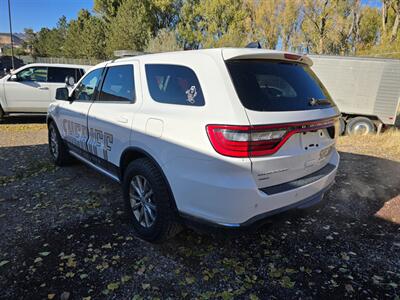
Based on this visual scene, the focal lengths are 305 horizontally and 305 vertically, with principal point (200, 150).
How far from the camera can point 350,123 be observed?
10.3 m

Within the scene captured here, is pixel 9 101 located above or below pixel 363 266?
above

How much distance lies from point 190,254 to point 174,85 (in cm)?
158

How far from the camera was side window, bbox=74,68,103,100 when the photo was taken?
4.11m

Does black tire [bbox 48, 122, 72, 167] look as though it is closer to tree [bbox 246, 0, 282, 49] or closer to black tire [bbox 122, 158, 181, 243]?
black tire [bbox 122, 158, 181, 243]

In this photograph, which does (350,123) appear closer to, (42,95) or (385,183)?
(385,183)

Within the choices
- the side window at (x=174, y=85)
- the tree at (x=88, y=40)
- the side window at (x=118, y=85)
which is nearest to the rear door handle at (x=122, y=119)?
the side window at (x=118, y=85)

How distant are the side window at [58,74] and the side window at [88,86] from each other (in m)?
6.06

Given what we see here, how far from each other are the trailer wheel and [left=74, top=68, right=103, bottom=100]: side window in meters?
8.83

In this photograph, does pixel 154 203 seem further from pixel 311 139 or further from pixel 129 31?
pixel 129 31

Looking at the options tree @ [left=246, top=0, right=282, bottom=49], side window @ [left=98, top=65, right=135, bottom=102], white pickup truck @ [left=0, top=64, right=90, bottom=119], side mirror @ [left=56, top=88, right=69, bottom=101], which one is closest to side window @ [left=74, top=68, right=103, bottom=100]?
side mirror @ [left=56, top=88, right=69, bottom=101]

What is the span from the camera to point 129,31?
32.2 meters

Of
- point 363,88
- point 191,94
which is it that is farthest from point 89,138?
point 363,88

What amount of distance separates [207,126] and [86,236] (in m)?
1.84

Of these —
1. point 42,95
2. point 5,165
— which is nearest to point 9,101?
point 42,95
